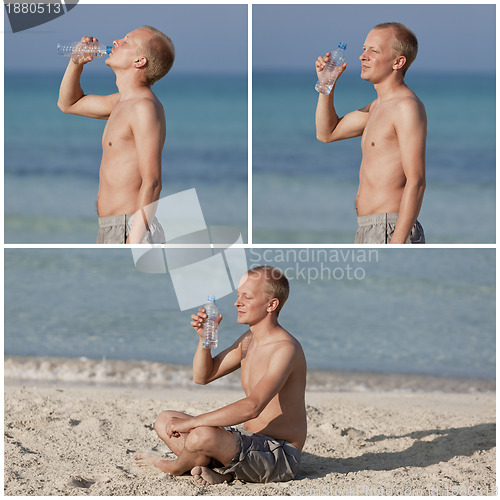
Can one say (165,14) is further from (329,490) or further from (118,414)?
(329,490)

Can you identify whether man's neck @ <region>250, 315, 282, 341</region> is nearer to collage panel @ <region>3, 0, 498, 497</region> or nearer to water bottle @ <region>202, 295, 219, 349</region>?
collage panel @ <region>3, 0, 498, 497</region>

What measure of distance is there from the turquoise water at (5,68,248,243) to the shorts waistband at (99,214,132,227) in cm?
598

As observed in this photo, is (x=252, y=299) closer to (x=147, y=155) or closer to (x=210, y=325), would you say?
(x=210, y=325)

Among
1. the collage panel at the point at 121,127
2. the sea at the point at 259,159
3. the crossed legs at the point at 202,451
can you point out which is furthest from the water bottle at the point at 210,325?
the sea at the point at 259,159

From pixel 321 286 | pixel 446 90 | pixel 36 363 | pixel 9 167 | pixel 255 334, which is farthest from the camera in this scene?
pixel 446 90

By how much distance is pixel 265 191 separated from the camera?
1277 cm

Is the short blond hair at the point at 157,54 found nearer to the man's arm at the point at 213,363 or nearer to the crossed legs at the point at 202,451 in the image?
the man's arm at the point at 213,363

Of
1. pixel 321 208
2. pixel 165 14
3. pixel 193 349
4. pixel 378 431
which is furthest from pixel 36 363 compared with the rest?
pixel 165 14

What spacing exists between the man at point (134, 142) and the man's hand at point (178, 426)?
80 centimetres

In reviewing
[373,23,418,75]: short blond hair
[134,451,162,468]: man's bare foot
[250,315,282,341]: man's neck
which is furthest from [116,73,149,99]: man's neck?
[134,451,162,468]: man's bare foot

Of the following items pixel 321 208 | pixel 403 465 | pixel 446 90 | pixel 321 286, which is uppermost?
pixel 446 90

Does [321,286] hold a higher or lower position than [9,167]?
lower

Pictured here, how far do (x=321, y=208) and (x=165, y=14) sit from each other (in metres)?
3.49

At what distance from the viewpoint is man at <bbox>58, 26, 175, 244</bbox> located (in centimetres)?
364
